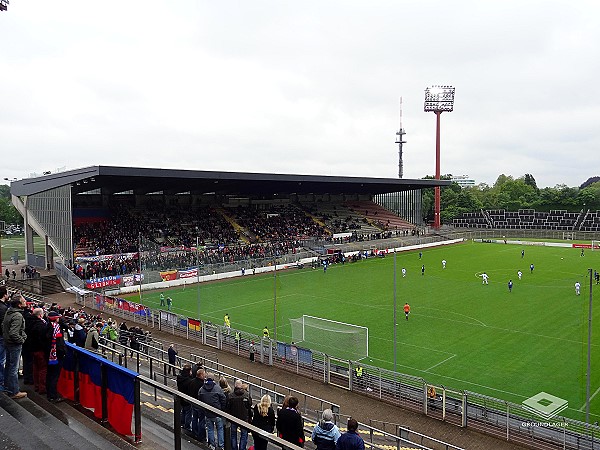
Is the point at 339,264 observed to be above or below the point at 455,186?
below

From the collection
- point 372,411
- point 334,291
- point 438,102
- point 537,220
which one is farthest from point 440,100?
point 372,411

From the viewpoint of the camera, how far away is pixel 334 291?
36312 millimetres

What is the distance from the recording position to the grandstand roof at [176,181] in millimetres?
39156

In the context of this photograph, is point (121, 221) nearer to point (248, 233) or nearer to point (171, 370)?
point (248, 233)

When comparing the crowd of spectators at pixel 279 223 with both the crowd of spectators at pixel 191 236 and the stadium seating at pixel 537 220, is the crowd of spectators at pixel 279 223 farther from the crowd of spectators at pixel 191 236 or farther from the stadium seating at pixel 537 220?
the stadium seating at pixel 537 220

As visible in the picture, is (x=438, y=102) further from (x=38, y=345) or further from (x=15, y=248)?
(x=38, y=345)

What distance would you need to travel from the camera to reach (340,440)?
6.53 meters

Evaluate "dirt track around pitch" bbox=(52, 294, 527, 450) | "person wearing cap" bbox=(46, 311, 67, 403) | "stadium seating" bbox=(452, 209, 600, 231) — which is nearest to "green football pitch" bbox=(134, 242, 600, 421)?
"dirt track around pitch" bbox=(52, 294, 527, 450)

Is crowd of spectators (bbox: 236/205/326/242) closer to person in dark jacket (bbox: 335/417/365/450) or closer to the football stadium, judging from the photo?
the football stadium

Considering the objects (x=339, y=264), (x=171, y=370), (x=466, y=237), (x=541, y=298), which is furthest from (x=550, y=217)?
(x=171, y=370)

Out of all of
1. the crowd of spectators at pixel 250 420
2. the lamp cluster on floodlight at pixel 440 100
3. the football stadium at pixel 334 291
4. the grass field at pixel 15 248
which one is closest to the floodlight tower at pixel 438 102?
the lamp cluster on floodlight at pixel 440 100

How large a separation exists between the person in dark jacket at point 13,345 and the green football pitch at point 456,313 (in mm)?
15269

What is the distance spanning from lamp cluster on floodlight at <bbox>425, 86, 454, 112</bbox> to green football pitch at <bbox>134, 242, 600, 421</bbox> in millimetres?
45173

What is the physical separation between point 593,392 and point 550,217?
77.3 metres
